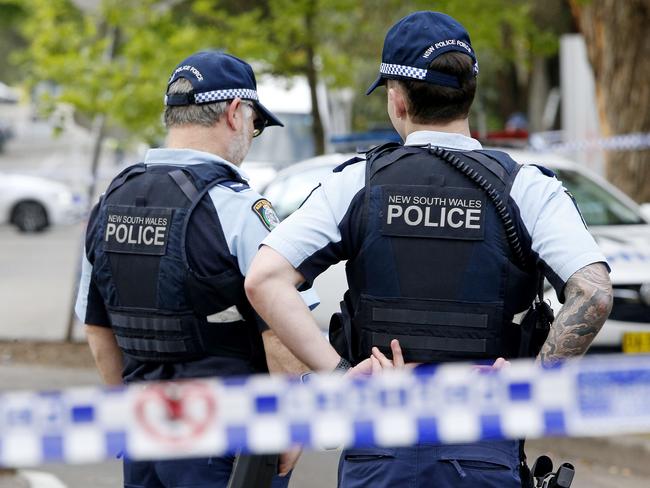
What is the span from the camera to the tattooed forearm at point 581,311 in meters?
2.89

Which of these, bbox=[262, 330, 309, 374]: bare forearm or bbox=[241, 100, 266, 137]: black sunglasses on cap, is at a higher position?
bbox=[241, 100, 266, 137]: black sunglasses on cap

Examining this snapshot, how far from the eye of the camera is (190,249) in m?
3.40

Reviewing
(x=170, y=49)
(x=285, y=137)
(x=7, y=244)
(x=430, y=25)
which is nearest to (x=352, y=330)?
(x=430, y=25)

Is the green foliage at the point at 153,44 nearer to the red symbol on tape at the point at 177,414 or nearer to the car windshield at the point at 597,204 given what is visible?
the car windshield at the point at 597,204

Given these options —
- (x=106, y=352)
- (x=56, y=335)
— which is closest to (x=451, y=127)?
(x=106, y=352)

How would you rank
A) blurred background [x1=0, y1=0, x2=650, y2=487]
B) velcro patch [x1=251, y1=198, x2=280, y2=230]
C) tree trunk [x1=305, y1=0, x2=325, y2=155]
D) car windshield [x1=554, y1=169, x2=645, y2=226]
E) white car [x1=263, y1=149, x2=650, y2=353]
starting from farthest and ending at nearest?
tree trunk [x1=305, y1=0, x2=325, y2=155]
car windshield [x1=554, y1=169, x2=645, y2=226]
blurred background [x1=0, y1=0, x2=650, y2=487]
white car [x1=263, y1=149, x2=650, y2=353]
velcro patch [x1=251, y1=198, x2=280, y2=230]

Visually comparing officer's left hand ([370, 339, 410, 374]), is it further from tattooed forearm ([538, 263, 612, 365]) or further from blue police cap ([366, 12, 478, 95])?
blue police cap ([366, 12, 478, 95])

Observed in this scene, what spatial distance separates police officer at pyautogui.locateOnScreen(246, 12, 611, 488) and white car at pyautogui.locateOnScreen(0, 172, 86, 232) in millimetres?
21573

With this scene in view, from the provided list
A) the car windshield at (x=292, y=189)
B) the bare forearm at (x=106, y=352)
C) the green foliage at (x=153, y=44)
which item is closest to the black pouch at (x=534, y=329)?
the bare forearm at (x=106, y=352)

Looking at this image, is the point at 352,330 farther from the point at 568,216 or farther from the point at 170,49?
the point at 170,49

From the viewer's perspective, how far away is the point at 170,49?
39.0ft

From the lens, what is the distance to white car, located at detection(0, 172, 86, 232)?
24172 mm

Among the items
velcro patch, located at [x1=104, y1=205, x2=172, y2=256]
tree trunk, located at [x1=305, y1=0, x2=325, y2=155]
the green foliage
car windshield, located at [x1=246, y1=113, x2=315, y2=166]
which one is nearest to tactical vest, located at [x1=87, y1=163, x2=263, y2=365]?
velcro patch, located at [x1=104, y1=205, x2=172, y2=256]

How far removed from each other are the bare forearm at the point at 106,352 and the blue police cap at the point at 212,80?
72 centimetres
